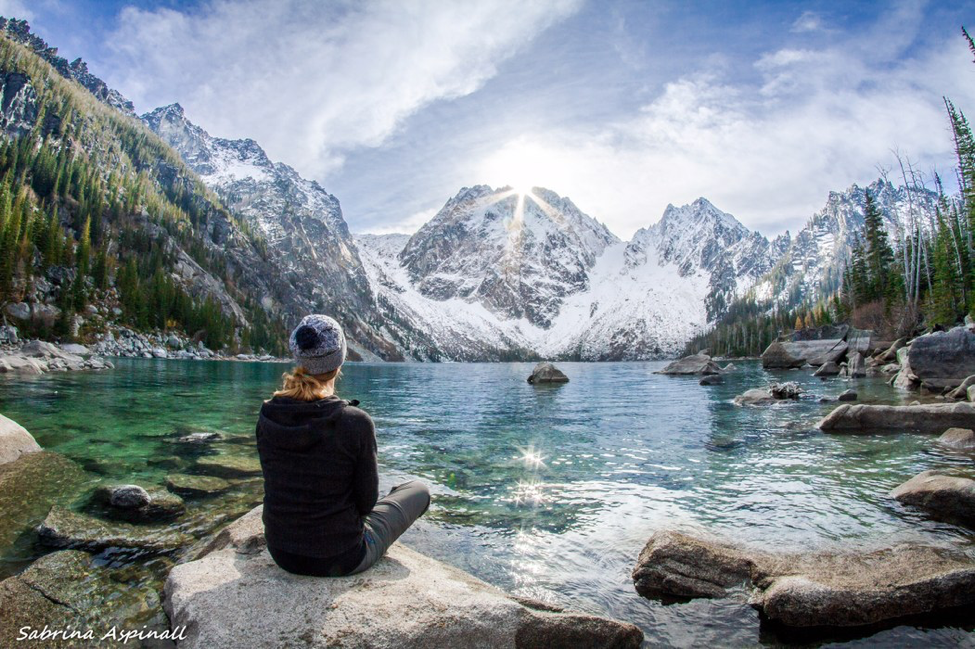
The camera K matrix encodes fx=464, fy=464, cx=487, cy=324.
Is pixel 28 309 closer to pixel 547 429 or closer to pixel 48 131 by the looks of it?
pixel 547 429

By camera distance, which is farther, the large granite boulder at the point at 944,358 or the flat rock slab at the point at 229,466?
the large granite boulder at the point at 944,358

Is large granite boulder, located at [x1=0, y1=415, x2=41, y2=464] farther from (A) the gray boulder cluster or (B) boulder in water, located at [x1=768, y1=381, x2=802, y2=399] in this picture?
(A) the gray boulder cluster

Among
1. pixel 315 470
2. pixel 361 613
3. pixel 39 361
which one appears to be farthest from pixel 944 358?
pixel 39 361

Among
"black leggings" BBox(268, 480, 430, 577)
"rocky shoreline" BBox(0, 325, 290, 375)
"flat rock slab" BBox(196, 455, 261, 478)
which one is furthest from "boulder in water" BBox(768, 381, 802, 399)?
"rocky shoreline" BBox(0, 325, 290, 375)

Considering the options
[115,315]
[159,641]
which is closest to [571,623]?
[159,641]

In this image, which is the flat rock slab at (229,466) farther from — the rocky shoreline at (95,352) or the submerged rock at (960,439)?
the rocky shoreline at (95,352)

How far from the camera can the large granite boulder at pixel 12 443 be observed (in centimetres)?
1157

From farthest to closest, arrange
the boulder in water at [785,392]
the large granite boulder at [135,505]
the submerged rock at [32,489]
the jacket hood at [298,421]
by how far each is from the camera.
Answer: the boulder in water at [785,392]
the large granite boulder at [135,505]
the submerged rock at [32,489]
the jacket hood at [298,421]

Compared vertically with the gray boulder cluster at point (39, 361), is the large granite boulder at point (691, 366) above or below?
below

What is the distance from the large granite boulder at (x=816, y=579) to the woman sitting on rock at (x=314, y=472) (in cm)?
430

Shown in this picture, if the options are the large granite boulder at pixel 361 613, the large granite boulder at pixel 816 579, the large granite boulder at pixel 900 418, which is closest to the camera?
the large granite boulder at pixel 361 613

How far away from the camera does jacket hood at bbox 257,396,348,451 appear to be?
444cm

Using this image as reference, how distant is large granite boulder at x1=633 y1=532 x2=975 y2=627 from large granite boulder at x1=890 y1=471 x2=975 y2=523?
2.66 m

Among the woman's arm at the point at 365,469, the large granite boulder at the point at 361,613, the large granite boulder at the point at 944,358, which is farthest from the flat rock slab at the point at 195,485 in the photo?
the large granite boulder at the point at 944,358
